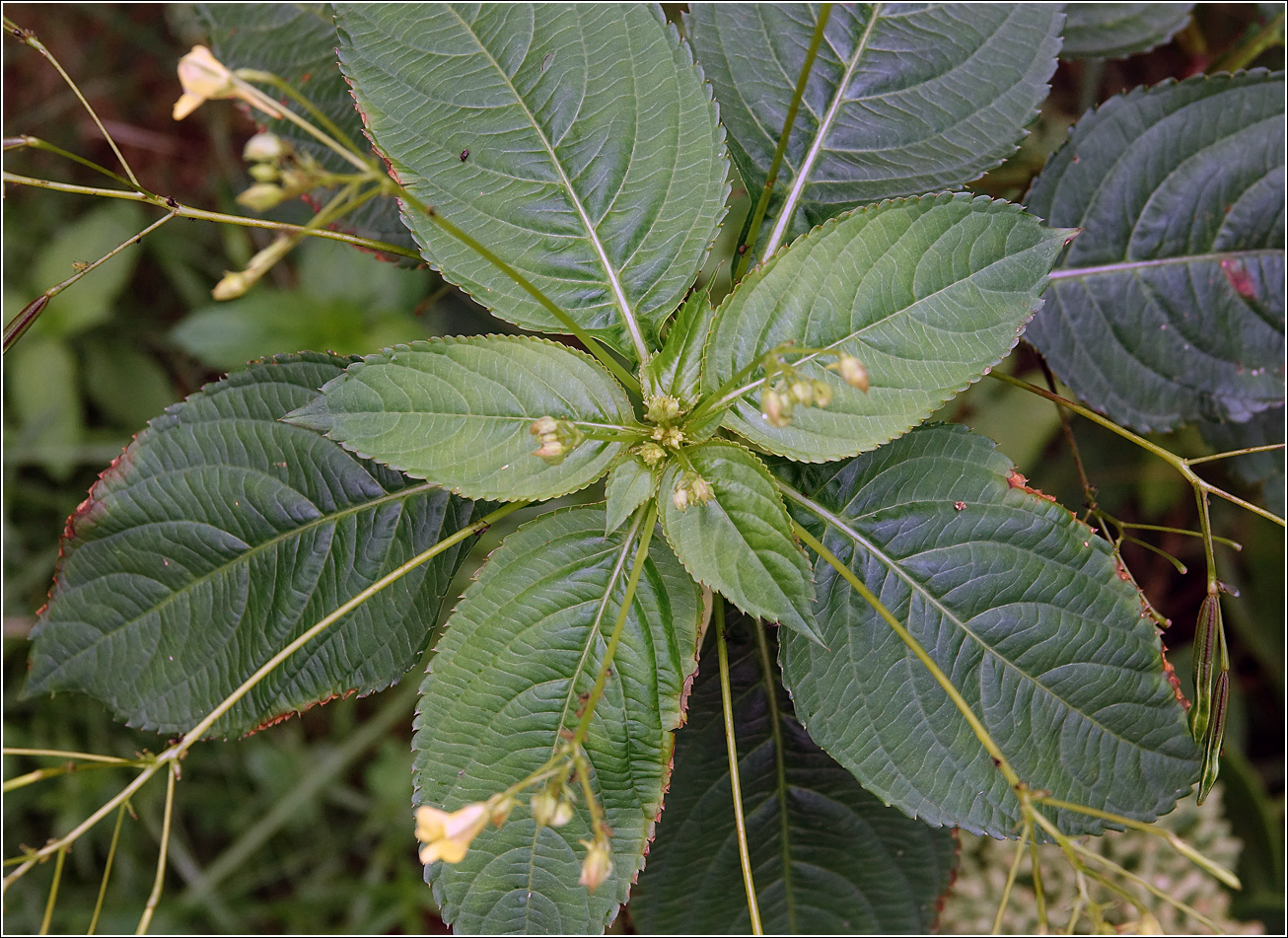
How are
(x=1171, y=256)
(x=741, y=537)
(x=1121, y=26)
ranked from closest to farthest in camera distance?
(x=741, y=537)
(x=1171, y=256)
(x=1121, y=26)

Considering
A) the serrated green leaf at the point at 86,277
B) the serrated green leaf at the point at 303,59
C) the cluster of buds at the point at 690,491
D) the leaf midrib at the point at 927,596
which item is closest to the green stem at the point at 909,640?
the leaf midrib at the point at 927,596

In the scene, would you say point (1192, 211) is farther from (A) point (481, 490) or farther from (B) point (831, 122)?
(A) point (481, 490)

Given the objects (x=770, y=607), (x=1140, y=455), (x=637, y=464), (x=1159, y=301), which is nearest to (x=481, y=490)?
(x=637, y=464)

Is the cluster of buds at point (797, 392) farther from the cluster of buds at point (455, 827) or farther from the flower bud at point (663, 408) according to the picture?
the cluster of buds at point (455, 827)

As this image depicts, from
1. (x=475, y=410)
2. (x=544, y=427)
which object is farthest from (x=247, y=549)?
(x=544, y=427)

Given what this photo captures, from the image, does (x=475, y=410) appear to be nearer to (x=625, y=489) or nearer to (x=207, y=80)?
(x=625, y=489)
